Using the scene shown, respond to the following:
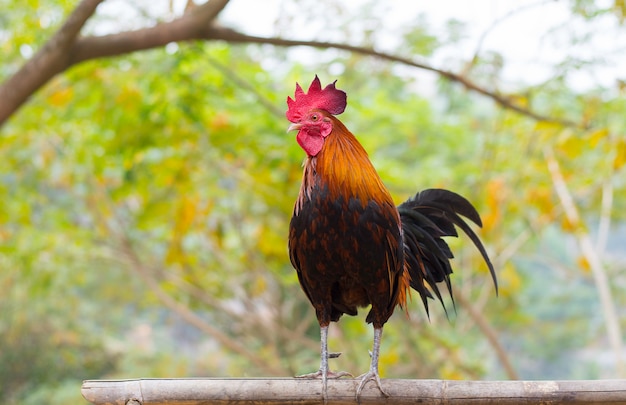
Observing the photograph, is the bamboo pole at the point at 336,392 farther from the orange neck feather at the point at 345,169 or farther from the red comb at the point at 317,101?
the red comb at the point at 317,101

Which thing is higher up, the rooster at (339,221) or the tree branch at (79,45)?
the tree branch at (79,45)

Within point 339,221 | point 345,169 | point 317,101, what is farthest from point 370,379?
point 317,101

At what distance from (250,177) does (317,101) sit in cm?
298

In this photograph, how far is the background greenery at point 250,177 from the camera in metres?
4.04

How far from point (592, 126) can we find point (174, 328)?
7.92 m

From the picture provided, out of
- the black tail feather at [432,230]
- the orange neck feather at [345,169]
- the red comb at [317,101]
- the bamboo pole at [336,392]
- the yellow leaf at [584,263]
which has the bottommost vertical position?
the yellow leaf at [584,263]

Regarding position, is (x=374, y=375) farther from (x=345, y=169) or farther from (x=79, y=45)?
(x=79, y=45)

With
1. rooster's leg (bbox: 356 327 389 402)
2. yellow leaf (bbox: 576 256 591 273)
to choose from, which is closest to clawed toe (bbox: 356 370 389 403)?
rooster's leg (bbox: 356 327 389 402)

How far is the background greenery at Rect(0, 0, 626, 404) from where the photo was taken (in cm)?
404

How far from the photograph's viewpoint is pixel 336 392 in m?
1.85

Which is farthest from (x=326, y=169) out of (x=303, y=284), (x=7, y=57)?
(x=7, y=57)

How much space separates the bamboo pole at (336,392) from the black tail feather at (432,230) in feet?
1.02

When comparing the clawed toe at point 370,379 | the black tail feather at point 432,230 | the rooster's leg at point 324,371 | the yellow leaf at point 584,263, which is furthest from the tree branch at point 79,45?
the yellow leaf at point 584,263

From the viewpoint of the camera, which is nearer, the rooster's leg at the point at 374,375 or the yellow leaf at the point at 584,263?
the rooster's leg at the point at 374,375
